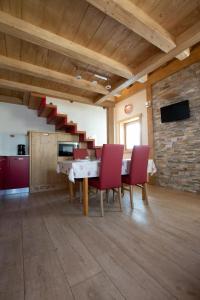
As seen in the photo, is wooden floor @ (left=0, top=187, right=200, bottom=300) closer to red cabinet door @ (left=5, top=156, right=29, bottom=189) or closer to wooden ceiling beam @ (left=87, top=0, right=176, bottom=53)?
red cabinet door @ (left=5, top=156, right=29, bottom=189)

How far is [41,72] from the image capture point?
3.00 m

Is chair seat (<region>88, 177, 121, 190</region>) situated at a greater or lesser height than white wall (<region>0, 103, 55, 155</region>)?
lesser

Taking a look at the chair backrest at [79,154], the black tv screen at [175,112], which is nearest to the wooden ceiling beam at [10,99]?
the chair backrest at [79,154]

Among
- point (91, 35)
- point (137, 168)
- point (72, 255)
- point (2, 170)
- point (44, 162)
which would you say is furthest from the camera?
point (44, 162)

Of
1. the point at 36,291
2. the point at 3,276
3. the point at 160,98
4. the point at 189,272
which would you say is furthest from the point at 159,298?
the point at 160,98

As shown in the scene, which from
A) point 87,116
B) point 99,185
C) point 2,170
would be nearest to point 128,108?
point 87,116

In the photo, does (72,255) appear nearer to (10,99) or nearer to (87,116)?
(87,116)

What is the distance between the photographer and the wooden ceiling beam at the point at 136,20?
1719 mm

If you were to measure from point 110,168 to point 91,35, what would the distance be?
2030mm

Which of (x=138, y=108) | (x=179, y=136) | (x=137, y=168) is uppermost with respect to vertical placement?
(x=138, y=108)

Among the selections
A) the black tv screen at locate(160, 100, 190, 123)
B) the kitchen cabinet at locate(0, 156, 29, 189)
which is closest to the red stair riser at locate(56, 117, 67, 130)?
the kitchen cabinet at locate(0, 156, 29, 189)

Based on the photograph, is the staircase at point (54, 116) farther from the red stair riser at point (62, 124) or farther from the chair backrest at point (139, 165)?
the chair backrest at point (139, 165)

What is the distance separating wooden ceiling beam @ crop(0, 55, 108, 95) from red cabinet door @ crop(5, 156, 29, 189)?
1.92m

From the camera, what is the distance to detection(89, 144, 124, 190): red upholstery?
2264 millimetres
